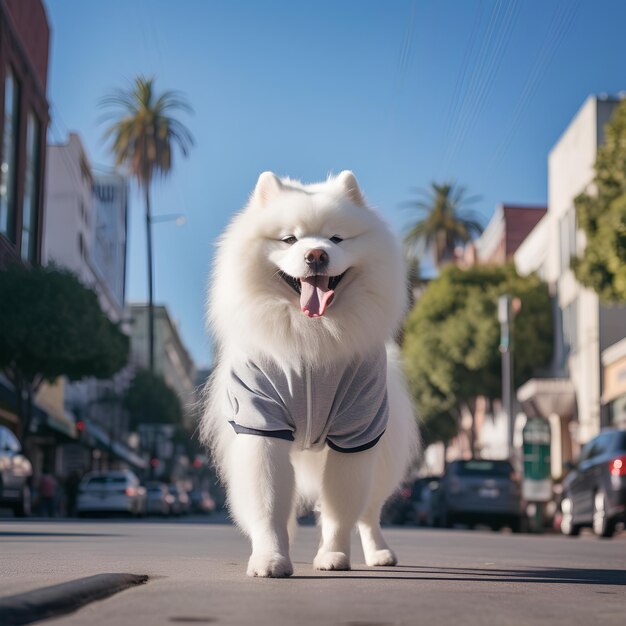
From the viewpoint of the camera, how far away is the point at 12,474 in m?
24.4

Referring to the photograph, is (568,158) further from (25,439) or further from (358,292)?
(358,292)

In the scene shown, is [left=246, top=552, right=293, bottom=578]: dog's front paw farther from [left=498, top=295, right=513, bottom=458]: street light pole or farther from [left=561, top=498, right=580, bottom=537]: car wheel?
[left=498, top=295, right=513, bottom=458]: street light pole

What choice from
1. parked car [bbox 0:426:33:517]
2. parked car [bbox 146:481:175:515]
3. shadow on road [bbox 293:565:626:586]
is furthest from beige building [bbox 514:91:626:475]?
shadow on road [bbox 293:565:626:586]

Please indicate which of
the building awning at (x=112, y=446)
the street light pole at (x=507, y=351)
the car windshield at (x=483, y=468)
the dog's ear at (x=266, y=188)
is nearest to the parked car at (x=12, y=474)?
the car windshield at (x=483, y=468)

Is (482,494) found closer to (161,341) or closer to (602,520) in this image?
(602,520)

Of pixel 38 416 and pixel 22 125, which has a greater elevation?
pixel 22 125

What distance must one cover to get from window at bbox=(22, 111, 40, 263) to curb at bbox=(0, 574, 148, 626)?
37.3m

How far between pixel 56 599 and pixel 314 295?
7.32 ft

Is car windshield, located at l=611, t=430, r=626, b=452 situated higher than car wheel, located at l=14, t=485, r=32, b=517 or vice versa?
car windshield, located at l=611, t=430, r=626, b=452

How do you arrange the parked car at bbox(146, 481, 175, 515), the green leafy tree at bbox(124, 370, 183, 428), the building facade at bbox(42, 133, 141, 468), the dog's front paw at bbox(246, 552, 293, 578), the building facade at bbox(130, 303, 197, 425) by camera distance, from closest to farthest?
the dog's front paw at bbox(246, 552, 293, 578) → the parked car at bbox(146, 481, 175, 515) → the building facade at bbox(42, 133, 141, 468) → the green leafy tree at bbox(124, 370, 183, 428) → the building facade at bbox(130, 303, 197, 425)

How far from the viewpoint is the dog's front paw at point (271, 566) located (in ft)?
19.3

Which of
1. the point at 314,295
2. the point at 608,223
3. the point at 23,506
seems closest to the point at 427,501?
the point at 608,223

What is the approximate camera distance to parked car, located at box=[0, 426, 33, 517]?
77.2 ft

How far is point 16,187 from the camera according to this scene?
40.2 metres
